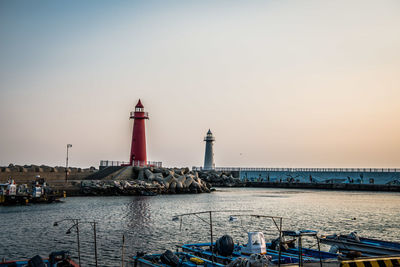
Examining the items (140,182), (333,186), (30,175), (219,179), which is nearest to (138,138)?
(140,182)

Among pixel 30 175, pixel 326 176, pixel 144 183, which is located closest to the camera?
pixel 30 175

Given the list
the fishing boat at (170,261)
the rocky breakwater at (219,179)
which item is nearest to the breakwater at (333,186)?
the rocky breakwater at (219,179)

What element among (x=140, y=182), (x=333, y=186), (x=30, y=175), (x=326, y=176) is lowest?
(x=333, y=186)

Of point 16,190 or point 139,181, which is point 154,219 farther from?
point 139,181

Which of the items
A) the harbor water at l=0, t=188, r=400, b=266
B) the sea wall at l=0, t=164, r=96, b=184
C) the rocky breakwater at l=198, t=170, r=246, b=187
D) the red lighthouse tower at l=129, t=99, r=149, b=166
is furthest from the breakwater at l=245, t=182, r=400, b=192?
the sea wall at l=0, t=164, r=96, b=184

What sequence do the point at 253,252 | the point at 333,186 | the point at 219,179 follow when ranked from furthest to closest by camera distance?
the point at 219,179 → the point at 333,186 → the point at 253,252

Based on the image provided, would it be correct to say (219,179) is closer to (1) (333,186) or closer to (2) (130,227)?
(1) (333,186)

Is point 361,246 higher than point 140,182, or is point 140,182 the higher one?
point 140,182

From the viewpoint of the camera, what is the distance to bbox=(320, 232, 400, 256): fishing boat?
53.2 feet

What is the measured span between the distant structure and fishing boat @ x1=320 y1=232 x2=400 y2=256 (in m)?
80.2

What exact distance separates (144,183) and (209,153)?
45.6 meters

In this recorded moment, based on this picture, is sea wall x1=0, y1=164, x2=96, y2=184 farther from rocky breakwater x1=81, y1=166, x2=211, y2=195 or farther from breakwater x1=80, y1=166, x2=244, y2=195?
rocky breakwater x1=81, y1=166, x2=211, y2=195

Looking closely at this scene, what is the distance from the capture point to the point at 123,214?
3291 centimetres

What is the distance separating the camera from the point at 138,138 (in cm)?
5784
